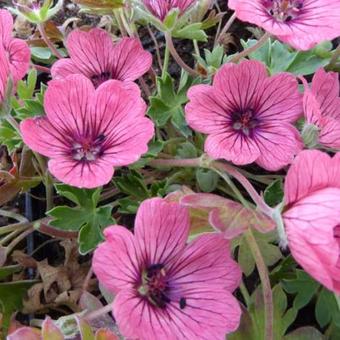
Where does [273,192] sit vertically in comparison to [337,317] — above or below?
above

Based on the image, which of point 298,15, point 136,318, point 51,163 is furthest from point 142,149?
point 298,15

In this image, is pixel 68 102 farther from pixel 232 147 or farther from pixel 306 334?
pixel 306 334

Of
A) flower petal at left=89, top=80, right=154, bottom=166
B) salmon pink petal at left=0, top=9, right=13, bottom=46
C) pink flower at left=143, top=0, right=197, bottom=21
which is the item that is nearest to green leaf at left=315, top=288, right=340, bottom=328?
flower petal at left=89, top=80, right=154, bottom=166

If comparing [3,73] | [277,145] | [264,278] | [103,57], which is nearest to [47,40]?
[103,57]

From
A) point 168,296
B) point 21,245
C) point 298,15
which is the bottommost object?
point 21,245

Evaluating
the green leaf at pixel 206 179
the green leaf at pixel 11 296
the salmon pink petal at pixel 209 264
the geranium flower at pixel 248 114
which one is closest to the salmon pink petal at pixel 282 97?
the geranium flower at pixel 248 114

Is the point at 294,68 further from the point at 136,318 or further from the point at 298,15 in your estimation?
the point at 136,318

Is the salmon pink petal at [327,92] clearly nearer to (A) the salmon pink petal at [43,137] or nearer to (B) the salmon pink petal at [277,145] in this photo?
(B) the salmon pink petal at [277,145]
